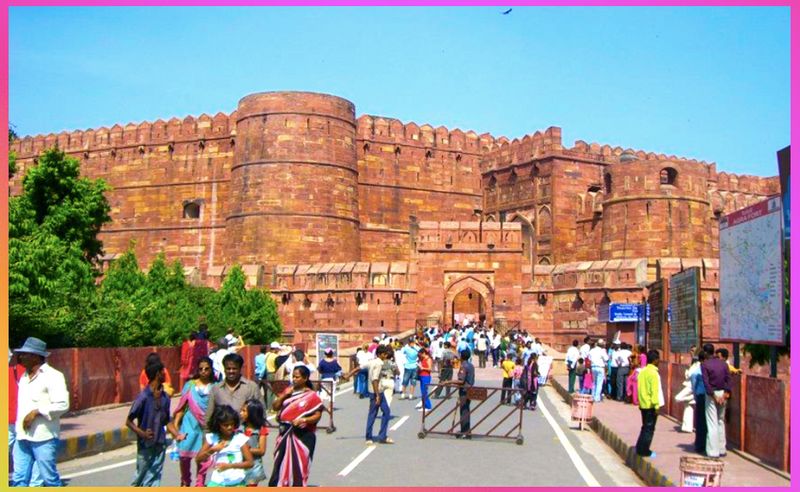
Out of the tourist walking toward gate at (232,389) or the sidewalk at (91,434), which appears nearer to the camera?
the tourist walking toward gate at (232,389)

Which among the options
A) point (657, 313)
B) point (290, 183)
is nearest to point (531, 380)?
point (657, 313)

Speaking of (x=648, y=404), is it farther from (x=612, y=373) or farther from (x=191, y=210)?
(x=191, y=210)

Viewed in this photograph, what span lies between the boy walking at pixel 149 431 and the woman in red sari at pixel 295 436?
61cm

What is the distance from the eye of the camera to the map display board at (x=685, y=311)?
1259 centimetres

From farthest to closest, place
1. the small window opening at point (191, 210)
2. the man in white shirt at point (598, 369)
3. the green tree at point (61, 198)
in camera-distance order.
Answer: the small window opening at point (191, 210) < the green tree at point (61, 198) < the man in white shirt at point (598, 369)

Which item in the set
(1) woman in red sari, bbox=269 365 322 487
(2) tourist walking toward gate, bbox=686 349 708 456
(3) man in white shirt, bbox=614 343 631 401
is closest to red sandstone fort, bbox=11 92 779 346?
(3) man in white shirt, bbox=614 343 631 401

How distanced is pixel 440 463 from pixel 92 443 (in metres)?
3.20

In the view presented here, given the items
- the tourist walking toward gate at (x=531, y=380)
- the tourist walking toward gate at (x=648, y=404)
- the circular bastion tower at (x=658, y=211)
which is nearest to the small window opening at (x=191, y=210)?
the circular bastion tower at (x=658, y=211)

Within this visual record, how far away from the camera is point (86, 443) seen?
31.7 ft

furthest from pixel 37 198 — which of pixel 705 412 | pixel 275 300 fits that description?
pixel 705 412

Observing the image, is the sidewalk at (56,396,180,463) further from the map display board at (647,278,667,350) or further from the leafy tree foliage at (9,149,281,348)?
the map display board at (647,278,667,350)

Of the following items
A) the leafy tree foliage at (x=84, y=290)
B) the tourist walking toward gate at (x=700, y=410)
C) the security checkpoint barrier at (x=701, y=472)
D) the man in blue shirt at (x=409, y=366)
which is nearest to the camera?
the security checkpoint barrier at (x=701, y=472)

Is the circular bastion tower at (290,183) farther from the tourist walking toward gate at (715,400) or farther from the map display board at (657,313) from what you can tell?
the tourist walking toward gate at (715,400)

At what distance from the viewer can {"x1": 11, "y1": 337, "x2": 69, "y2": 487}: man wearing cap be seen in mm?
6289
